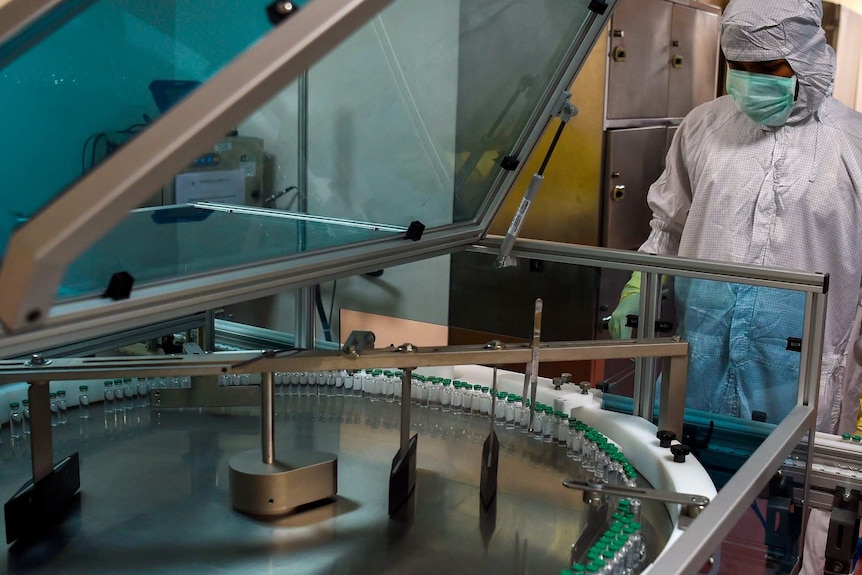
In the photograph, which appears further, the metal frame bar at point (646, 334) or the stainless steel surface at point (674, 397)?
the metal frame bar at point (646, 334)

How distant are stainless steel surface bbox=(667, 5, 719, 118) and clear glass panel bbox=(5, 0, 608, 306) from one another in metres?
1.87

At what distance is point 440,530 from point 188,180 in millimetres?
553

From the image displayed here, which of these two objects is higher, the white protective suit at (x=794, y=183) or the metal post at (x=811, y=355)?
the white protective suit at (x=794, y=183)

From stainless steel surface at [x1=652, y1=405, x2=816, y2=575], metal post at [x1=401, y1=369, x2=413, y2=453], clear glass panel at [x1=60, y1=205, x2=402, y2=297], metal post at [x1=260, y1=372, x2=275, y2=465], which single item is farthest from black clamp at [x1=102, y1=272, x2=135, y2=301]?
stainless steel surface at [x1=652, y1=405, x2=816, y2=575]

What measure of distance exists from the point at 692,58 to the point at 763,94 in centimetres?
134

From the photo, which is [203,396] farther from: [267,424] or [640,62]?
[640,62]

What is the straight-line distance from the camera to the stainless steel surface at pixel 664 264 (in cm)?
137

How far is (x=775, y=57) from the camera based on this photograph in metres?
2.07

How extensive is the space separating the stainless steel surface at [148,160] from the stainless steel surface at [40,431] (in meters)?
0.58

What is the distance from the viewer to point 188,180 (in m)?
0.99

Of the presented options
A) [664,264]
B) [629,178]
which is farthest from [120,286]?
[629,178]

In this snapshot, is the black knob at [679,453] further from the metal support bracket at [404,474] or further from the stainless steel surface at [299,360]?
the metal support bracket at [404,474]

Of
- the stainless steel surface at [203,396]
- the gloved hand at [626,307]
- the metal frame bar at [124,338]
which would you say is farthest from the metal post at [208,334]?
the gloved hand at [626,307]

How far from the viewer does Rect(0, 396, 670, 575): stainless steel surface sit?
1.10 m
